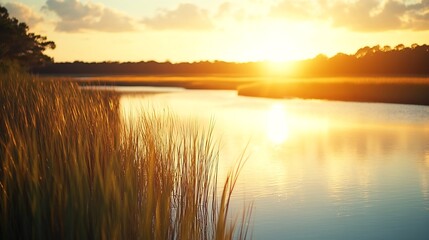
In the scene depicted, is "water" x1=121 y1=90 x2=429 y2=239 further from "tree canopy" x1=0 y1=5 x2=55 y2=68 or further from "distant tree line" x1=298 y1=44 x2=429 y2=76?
"distant tree line" x1=298 y1=44 x2=429 y2=76

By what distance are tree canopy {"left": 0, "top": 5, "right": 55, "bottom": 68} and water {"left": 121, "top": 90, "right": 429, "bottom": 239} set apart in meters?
13.0

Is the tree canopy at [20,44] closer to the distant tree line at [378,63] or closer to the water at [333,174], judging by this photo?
the water at [333,174]

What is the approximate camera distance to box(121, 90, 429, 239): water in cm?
725

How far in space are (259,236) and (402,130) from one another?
39.7 ft

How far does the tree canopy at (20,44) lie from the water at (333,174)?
42.7ft

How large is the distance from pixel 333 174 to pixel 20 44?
2277 centimetres

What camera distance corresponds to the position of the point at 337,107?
86.4 feet

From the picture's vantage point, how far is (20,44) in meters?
28.8


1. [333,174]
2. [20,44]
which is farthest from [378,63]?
[333,174]

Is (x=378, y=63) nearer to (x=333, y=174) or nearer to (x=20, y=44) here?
(x=20, y=44)

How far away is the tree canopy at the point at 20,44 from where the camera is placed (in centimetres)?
2788

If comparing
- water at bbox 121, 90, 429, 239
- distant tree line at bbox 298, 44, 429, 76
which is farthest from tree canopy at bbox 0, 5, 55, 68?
distant tree line at bbox 298, 44, 429, 76

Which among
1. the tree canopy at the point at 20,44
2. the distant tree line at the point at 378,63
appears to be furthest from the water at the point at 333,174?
the distant tree line at the point at 378,63

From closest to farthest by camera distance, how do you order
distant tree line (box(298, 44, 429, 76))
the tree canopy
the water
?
the water, the tree canopy, distant tree line (box(298, 44, 429, 76))
